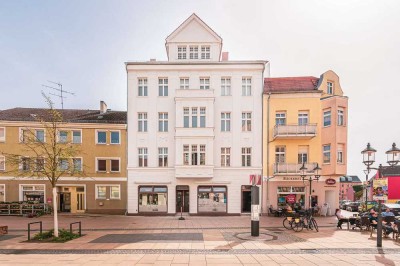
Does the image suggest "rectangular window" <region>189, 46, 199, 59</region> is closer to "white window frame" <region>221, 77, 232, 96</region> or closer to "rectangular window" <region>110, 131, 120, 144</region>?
"white window frame" <region>221, 77, 232, 96</region>

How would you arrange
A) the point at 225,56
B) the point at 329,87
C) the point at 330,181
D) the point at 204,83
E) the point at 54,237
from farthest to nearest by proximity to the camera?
the point at 225,56, the point at 329,87, the point at 204,83, the point at 330,181, the point at 54,237

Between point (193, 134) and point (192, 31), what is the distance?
36.4ft

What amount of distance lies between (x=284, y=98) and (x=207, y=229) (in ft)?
50.8

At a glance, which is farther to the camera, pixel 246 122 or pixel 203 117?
pixel 246 122

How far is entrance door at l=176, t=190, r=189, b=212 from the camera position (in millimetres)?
24906

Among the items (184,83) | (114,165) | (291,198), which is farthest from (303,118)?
(114,165)

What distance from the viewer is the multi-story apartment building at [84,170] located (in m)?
26.1

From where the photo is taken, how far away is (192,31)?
1029 inches

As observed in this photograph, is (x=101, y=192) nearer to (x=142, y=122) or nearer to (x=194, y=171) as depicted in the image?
(x=142, y=122)

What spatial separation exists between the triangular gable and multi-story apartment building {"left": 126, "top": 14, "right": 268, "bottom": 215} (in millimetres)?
695

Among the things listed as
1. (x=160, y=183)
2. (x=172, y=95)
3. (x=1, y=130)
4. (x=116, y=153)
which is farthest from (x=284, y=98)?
(x=1, y=130)

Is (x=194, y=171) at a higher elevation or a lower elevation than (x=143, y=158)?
lower

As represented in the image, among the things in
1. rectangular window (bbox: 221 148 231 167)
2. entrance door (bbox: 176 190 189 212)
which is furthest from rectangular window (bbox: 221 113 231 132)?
entrance door (bbox: 176 190 189 212)

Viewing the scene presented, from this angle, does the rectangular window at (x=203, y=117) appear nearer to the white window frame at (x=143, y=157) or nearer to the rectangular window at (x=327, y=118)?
the white window frame at (x=143, y=157)
